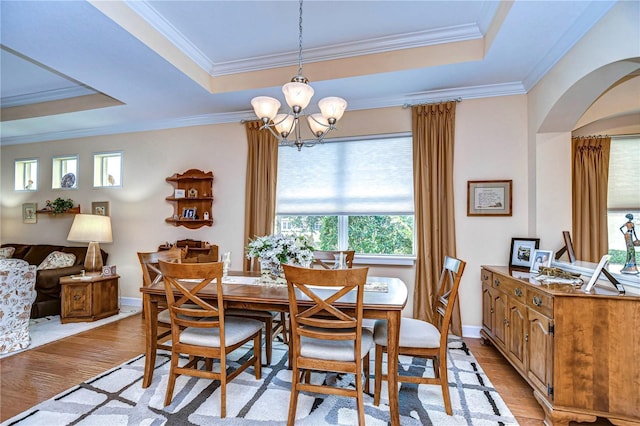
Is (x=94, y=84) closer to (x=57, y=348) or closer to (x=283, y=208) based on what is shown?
(x=283, y=208)

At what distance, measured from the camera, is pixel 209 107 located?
162 inches

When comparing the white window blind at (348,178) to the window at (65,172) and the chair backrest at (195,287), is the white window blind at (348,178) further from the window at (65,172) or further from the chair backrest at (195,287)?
the window at (65,172)

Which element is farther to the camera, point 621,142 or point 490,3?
point 621,142

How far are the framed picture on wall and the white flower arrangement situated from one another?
2.26 m

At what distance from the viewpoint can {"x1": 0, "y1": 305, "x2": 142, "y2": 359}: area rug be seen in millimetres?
3248

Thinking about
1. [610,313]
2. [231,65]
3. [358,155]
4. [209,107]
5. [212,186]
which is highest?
[231,65]

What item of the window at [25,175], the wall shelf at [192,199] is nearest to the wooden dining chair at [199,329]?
the wall shelf at [192,199]

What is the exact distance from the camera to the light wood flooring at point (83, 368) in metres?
2.13

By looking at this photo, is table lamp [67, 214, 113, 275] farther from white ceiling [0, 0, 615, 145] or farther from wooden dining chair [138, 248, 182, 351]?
wooden dining chair [138, 248, 182, 351]

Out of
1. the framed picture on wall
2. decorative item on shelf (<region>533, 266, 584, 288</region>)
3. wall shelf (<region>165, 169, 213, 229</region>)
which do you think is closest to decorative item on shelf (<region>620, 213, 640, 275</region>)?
decorative item on shelf (<region>533, 266, 584, 288</region>)

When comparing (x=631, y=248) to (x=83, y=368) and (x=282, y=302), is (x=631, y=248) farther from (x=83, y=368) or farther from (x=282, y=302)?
(x=83, y=368)

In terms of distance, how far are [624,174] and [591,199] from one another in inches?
19.8

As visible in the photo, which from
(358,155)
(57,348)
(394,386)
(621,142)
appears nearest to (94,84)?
(57,348)

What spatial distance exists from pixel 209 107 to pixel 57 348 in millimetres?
3218
